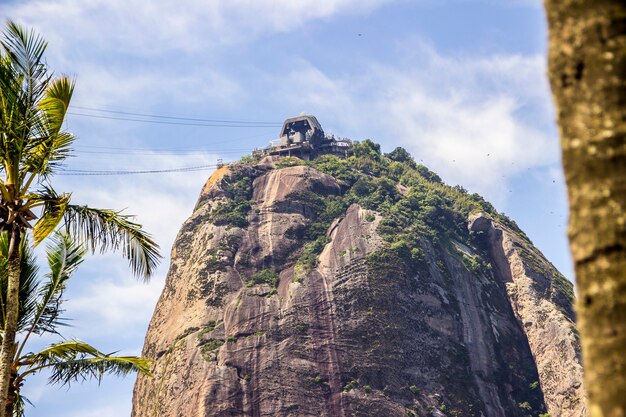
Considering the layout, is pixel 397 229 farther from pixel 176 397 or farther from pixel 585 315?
pixel 585 315

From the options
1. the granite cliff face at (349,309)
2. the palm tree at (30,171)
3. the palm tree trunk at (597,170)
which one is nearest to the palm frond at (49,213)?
the palm tree at (30,171)

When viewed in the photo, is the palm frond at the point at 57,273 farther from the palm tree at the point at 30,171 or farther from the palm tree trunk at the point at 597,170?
the palm tree trunk at the point at 597,170

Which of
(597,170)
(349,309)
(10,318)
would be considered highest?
(349,309)

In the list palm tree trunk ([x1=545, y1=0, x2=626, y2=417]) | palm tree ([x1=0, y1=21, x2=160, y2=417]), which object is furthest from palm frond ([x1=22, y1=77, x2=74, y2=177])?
palm tree trunk ([x1=545, y1=0, x2=626, y2=417])

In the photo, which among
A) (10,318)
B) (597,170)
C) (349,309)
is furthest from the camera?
(349,309)

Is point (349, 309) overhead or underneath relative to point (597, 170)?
overhead

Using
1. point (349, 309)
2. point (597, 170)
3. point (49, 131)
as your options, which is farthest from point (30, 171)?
point (349, 309)

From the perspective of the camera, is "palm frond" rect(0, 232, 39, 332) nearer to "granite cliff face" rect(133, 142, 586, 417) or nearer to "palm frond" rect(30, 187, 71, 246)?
"palm frond" rect(30, 187, 71, 246)

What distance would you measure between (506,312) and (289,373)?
28563mm

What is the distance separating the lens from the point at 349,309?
264 ft

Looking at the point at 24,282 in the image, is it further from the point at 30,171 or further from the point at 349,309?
the point at 349,309

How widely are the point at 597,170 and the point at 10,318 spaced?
1260cm

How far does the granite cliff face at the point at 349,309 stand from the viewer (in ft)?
247

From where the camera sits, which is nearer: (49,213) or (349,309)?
(49,213)
